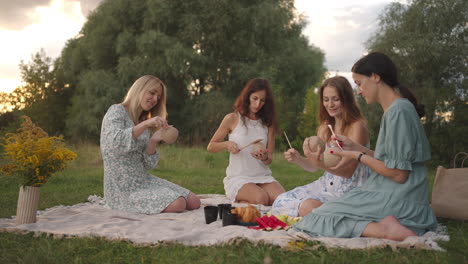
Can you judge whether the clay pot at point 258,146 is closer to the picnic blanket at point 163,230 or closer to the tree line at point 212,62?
the picnic blanket at point 163,230

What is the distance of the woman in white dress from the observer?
5.86 m

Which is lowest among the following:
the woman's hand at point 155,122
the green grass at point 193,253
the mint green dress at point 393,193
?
the green grass at point 193,253

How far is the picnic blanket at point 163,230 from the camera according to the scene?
3.39m

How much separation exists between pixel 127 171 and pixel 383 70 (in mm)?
3205

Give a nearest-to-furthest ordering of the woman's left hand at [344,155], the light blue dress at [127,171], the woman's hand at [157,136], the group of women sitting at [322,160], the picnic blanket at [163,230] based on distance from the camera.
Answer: the picnic blanket at [163,230]
the group of women sitting at [322,160]
the woman's left hand at [344,155]
the woman's hand at [157,136]
the light blue dress at [127,171]

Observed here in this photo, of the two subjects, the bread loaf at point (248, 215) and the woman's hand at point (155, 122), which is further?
the woman's hand at point (155, 122)

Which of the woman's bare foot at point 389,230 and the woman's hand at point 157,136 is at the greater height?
the woman's hand at point 157,136

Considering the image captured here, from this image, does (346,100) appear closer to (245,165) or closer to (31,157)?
(245,165)

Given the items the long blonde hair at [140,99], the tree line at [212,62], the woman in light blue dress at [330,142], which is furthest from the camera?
the tree line at [212,62]

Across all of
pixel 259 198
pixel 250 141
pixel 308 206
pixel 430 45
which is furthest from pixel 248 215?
pixel 430 45

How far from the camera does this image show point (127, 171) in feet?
16.9

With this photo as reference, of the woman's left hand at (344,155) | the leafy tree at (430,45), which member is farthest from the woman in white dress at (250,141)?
the leafy tree at (430,45)

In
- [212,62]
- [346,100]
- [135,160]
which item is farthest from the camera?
[212,62]

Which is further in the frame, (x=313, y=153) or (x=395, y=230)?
(x=313, y=153)
